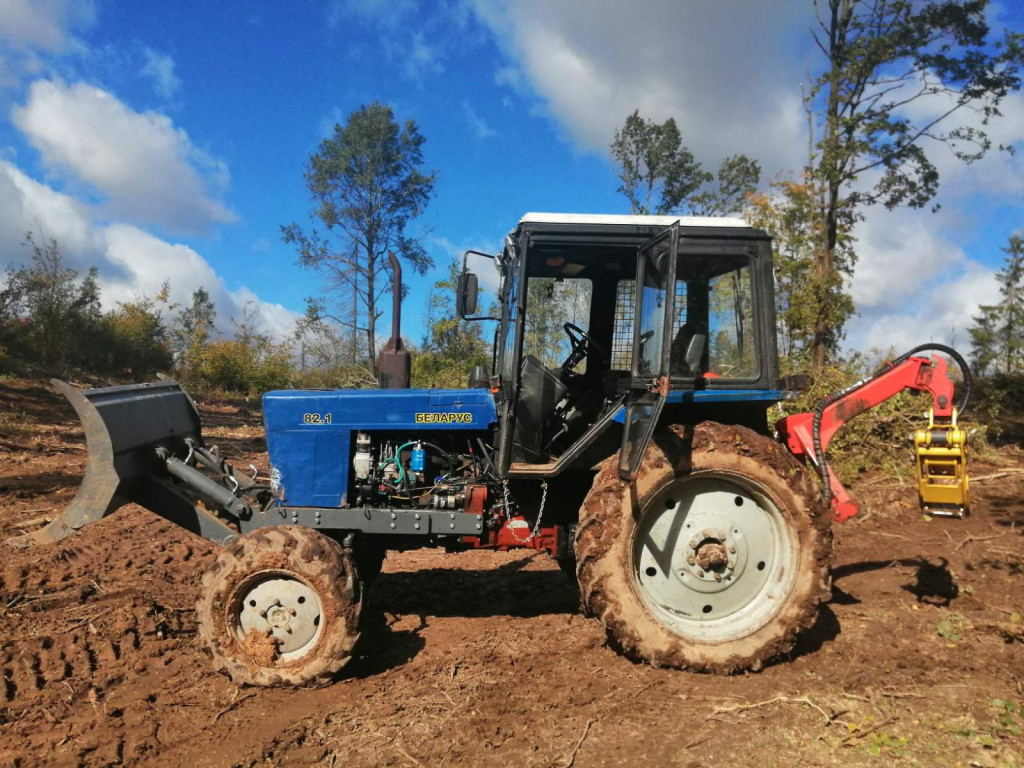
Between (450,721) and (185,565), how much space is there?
3.42 metres

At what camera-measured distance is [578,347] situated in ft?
16.3

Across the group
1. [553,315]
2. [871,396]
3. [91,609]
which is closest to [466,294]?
[553,315]

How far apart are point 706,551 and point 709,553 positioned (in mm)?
20

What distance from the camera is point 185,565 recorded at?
591 cm

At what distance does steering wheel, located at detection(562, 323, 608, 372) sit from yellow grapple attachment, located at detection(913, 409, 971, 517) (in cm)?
206

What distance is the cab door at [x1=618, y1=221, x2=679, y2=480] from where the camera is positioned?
150 inches

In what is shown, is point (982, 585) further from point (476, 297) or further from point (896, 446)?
point (476, 297)

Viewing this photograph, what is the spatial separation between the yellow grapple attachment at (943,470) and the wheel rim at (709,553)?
1.05 m

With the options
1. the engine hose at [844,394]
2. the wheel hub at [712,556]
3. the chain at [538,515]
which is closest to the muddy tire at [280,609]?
the chain at [538,515]

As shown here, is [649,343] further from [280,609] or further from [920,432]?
[280,609]

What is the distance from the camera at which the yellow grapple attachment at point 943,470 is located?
4297 millimetres

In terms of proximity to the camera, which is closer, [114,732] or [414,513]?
[114,732]

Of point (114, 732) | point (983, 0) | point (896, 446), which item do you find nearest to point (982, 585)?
point (896, 446)

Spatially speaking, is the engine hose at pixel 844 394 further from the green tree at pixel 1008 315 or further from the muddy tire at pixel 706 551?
the green tree at pixel 1008 315
